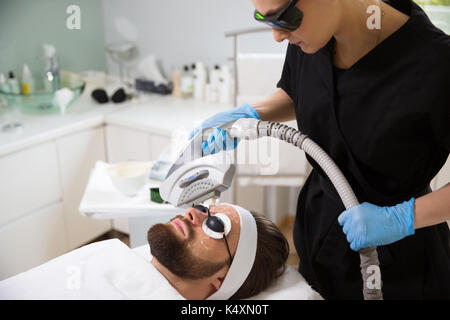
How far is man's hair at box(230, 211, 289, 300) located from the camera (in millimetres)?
1140

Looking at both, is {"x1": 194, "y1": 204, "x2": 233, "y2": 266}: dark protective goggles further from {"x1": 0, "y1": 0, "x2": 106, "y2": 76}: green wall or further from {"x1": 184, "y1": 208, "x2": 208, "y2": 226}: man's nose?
{"x1": 0, "y1": 0, "x2": 106, "y2": 76}: green wall

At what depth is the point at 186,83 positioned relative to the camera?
8.45 ft

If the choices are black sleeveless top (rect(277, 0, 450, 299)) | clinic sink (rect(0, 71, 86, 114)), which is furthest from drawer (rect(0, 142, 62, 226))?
black sleeveless top (rect(277, 0, 450, 299))

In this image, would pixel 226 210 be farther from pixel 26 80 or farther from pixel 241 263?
Result: pixel 26 80

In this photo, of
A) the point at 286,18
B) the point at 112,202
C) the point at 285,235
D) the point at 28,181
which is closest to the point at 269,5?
the point at 286,18

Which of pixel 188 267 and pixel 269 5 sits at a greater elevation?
pixel 269 5

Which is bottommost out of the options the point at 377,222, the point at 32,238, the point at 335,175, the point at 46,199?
the point at 32,238

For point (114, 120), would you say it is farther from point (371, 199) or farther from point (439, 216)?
point (439, 216)

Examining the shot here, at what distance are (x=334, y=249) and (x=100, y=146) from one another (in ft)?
5.06

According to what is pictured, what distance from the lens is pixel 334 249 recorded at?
117 cm

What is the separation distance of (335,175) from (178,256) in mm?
440

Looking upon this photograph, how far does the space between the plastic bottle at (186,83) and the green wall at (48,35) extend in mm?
534

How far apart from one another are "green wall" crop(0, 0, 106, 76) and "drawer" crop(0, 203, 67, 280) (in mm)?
775
